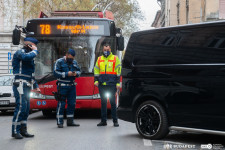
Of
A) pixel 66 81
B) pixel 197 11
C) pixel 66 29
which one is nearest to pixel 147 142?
pixel 66 81

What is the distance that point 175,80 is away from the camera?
762 cm

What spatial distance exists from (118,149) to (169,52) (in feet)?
6.30

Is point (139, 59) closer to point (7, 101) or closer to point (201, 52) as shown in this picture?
point (201, 52)

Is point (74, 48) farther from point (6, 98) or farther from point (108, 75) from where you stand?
point (6, 98)

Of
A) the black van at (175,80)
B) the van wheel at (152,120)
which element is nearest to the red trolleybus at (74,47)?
the black van at (175,80)

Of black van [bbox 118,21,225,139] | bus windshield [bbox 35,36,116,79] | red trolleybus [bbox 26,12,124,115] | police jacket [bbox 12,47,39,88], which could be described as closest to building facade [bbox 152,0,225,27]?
red trolleybus [bbox 26,12,124,115]

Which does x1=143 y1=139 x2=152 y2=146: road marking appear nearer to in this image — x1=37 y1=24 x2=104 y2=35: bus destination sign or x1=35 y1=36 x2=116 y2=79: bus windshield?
x1=35 y1=36 x2=116 y2=79: bus windshield

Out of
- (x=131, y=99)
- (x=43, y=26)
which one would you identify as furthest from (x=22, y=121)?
(x=43, y=26)

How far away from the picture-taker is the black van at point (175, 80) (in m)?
7.01

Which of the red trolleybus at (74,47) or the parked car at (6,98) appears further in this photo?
the parked car at (6,98)

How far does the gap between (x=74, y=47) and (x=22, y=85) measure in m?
4.21

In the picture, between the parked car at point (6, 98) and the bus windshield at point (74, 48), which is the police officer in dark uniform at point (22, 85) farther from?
the parked car at point (6, 98)

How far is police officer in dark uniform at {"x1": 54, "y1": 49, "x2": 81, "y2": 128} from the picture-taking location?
10438 mm

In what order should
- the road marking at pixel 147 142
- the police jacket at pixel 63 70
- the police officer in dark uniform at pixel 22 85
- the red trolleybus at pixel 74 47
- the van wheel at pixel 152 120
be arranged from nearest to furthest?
1. the road marking at pixel 147 142
2. the van wheel at pixel 152 120
3. the police officer in dark uniform at pixel 22 85
4. the police jacket at pixel 63 70
5. the red trolleybus at pixel 74 47
